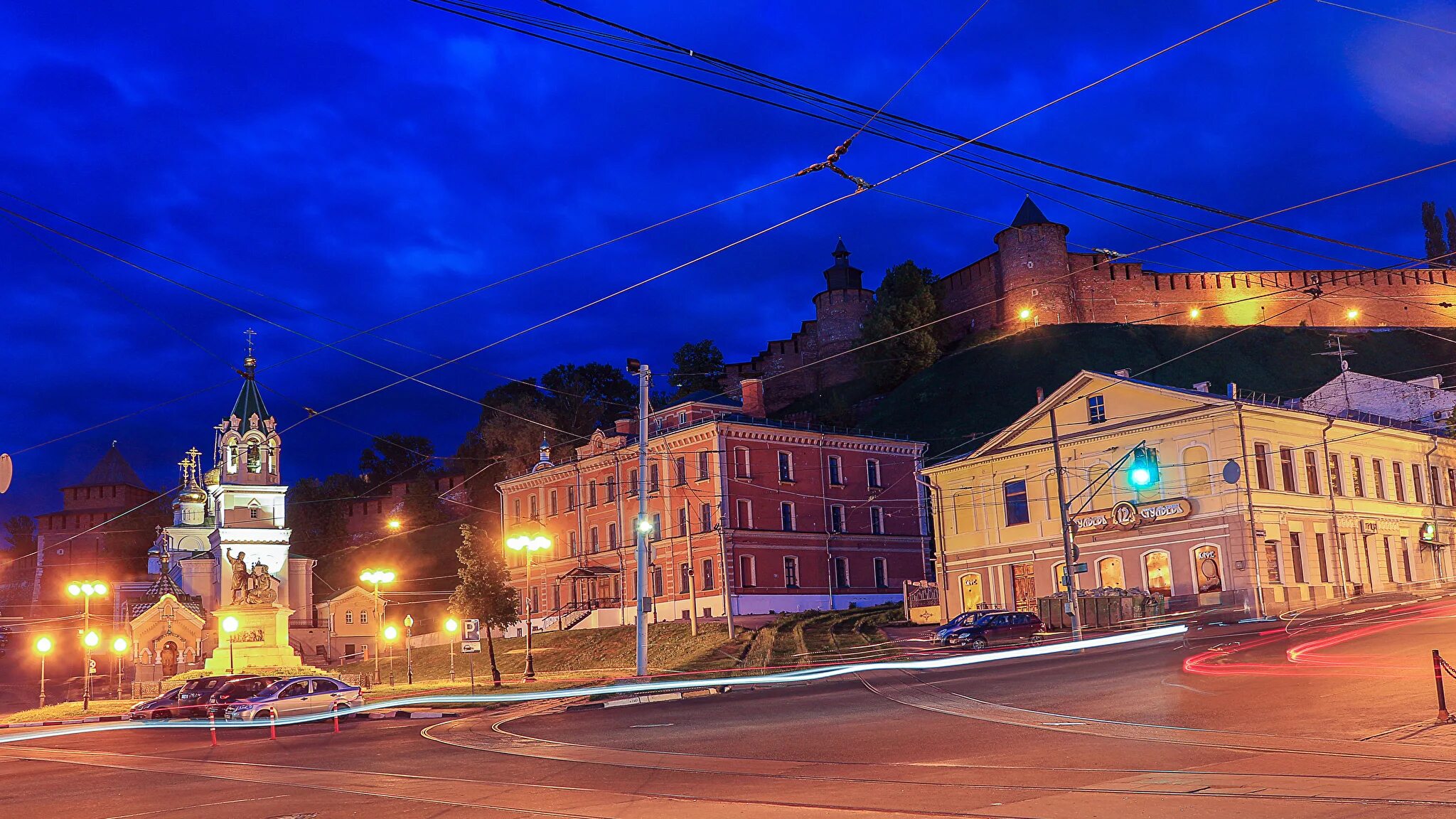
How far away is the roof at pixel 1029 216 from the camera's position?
118562 millimetres

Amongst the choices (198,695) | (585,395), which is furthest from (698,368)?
(198,695)

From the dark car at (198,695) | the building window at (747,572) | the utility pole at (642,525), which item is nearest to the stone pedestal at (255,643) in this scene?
the dark car at (198,695)

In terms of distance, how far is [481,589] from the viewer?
46469 mm

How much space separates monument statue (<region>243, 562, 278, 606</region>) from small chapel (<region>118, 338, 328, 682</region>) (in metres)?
0.05

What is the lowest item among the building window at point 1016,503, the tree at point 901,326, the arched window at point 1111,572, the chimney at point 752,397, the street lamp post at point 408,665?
the street lamp post at point 408,665

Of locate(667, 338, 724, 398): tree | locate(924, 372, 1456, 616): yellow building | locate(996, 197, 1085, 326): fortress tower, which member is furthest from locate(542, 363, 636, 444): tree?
locate(924, 372, 1456, 616): yellow building

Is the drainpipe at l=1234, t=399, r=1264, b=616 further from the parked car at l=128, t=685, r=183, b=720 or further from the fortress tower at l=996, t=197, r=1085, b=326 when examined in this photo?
the fortress tower at l=996, t=197, r=1085, b=326

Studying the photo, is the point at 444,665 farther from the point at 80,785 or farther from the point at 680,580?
the point at 80,785

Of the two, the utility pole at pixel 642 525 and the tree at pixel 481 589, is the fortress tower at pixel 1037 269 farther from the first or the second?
the utility pole at pixel 642 525

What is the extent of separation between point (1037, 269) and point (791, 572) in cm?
6285

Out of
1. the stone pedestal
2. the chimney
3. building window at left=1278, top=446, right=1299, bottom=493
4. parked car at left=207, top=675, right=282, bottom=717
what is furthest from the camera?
the chimney

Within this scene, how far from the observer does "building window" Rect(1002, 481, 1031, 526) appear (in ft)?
182

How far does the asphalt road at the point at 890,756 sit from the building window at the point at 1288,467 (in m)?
20.7

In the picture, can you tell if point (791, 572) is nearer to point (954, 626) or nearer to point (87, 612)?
point (954, 626)
